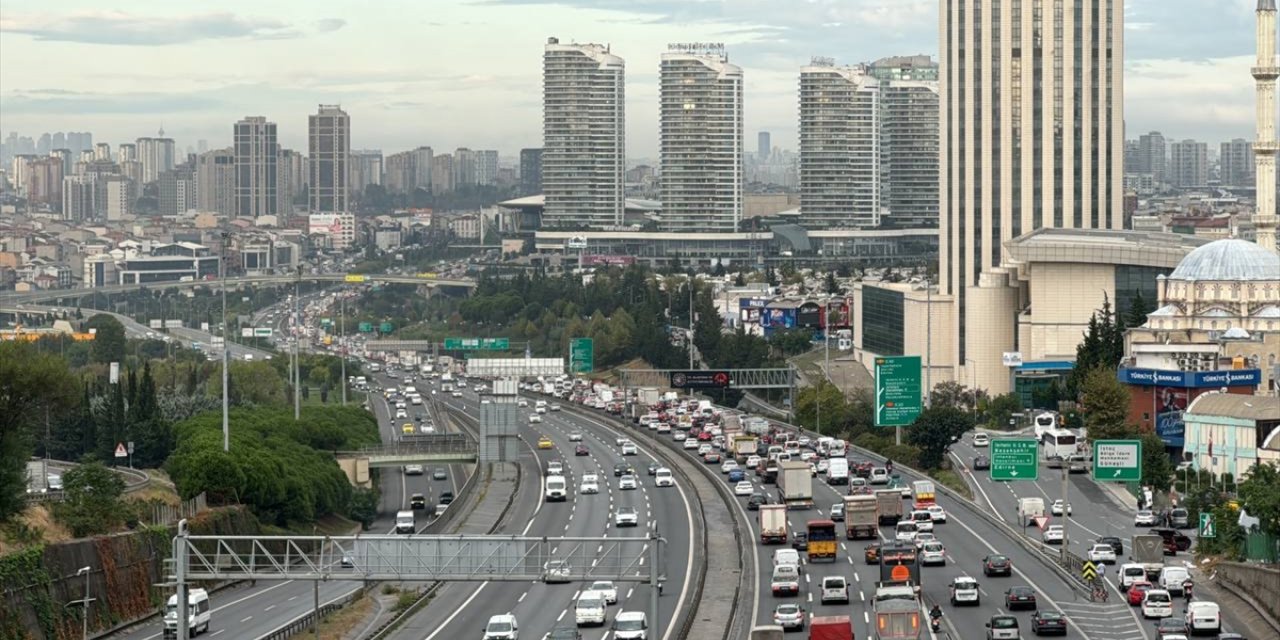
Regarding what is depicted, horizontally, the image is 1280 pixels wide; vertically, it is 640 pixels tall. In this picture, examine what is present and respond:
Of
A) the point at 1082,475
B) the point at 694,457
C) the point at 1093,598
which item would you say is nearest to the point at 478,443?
the point at 694,457

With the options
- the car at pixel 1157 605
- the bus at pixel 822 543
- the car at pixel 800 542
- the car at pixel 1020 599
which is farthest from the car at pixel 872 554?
the car at pixel 1157 605

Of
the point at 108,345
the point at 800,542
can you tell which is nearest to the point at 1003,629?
the point at 800,542

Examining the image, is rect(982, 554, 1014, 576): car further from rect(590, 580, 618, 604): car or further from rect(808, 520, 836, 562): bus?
rect(590, 580, 618, 604): car

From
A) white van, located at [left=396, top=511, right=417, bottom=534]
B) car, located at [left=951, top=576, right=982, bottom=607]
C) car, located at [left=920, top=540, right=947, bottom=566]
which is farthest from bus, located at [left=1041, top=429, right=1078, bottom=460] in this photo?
car, located at [left=951, top=576, right=982, bottom=607]

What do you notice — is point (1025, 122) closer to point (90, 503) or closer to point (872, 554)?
point (872, 554)

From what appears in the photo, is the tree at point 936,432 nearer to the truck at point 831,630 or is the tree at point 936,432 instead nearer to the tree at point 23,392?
the tree at point 23,392

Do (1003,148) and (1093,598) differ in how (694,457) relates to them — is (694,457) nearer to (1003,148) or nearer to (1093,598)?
(1003,148)
